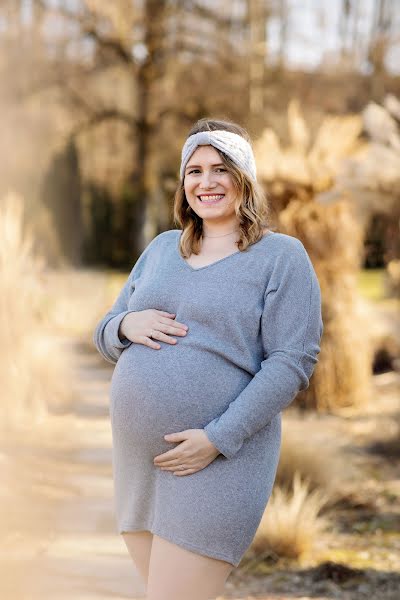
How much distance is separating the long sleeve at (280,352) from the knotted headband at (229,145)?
241mm

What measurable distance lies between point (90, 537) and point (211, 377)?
6.52 ft

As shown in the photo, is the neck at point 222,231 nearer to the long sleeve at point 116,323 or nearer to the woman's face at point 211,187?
the woman's face at point 211,187

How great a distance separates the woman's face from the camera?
1.87 meters

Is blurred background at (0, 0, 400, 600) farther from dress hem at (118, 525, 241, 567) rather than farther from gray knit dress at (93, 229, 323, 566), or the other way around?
dress hem at (118, 525, 241, 567)

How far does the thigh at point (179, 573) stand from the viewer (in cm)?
175

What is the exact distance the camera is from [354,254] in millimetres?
6297

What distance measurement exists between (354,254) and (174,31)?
9.56 m

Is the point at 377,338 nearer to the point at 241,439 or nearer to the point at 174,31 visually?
the point at 241,439

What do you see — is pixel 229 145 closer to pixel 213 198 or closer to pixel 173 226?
pixel 213 198

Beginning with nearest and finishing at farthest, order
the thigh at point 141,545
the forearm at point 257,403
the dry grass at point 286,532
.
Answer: the forearm at point 257,403 → the thigh at point 141,545 → the dry grass at point 286,532

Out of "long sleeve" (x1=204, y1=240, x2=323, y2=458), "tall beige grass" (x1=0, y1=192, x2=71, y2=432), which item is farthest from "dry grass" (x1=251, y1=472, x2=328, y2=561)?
"tall beige grass" (x1=0, y1=192, x2=71, y2=432)

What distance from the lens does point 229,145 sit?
6.10 ft

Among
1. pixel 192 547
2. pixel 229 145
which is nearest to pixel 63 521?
pixel 192 547

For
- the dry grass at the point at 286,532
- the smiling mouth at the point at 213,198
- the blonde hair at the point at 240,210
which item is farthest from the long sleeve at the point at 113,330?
the dry grass at the point at 286,532
